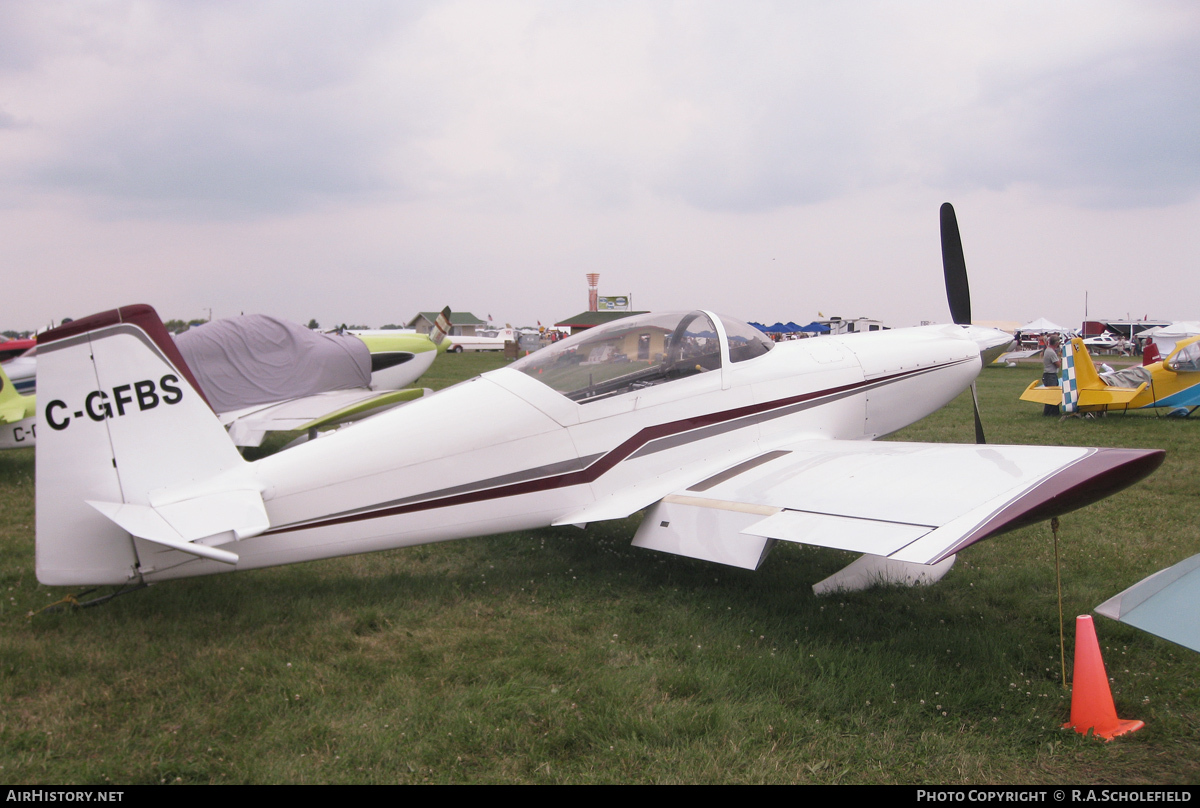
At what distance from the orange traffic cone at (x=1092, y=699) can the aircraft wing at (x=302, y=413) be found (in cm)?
701

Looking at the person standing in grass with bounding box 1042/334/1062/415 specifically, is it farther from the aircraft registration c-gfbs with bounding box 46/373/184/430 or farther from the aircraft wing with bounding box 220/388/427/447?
the aircraft registration c-gfbs with bounding box 46/373/184/430

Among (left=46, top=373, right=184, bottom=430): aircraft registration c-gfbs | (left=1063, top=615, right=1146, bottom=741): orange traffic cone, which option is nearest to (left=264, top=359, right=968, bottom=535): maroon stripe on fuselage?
(left=46, top=373, right=184, bottom=430): aircraft registration c-gfbs

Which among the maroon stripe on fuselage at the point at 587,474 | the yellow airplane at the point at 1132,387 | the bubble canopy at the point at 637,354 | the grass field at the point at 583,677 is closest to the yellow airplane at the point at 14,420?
the grass field at the point at 583,677

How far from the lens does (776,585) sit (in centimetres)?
476

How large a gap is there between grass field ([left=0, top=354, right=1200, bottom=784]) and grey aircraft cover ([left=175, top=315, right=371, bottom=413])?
A: 5.47 metres

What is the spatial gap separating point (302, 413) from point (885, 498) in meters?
7.92

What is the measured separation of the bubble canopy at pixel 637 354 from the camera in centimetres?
487

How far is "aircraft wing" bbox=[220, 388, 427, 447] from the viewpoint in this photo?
8932mm

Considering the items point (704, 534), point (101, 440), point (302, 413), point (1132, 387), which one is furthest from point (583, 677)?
point (1132, 387)

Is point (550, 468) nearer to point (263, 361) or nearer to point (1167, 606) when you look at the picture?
point (1167, 606)

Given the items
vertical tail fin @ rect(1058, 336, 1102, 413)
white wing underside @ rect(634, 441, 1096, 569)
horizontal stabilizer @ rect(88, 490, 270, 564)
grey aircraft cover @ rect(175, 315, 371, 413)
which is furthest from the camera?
vertical tail fin @ rect(1058, 336, 1102, 413)

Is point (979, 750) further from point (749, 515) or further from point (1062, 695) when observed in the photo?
point (749, 515)

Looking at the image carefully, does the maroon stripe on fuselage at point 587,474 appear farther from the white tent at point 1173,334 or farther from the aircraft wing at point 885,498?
the white tent at point 1173,334

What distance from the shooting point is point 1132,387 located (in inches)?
500
